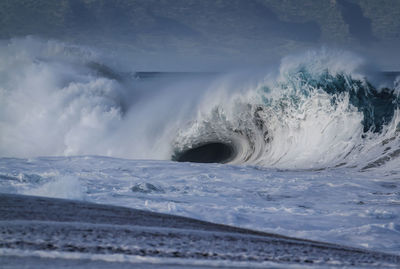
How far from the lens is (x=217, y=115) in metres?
15.6

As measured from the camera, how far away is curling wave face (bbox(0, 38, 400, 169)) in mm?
12141

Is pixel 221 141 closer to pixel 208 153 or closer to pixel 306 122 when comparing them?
pixel 208 153

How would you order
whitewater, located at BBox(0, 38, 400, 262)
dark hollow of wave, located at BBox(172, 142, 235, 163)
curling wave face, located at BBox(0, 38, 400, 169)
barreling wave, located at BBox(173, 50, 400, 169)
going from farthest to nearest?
dark hollow of wave, located at BBox(172, 142, 235, 163), curling wave face, located at BBox(0, 38, 400, 169), barreling wave, located at BBox(173, 50, 400, 169), whitewater, located at BBox(0, 38, 400, 262)

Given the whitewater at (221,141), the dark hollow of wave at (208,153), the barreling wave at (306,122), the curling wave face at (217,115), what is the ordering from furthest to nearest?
1. the dark hollow of wave at (208,153)
2. the curling wave face at (217,115)
3. the barreling wave at (306,122)
4. the whitewater at (221,141)

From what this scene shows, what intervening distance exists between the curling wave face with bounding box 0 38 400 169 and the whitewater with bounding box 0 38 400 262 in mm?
45

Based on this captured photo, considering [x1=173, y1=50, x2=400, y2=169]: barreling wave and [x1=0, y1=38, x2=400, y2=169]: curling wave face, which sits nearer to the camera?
[x1=173, y1=50, x2=400, y2=169]: barreling wave

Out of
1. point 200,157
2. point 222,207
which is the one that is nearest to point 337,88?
point 200,157

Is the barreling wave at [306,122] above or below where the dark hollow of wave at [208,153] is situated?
above

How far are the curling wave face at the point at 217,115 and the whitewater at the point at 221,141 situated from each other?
5cm

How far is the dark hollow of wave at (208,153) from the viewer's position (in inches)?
563

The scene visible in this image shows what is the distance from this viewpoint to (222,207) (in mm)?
5199

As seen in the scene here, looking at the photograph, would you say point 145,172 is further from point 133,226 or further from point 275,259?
point 275,259

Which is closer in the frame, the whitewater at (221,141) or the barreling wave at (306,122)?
the whitewater at (221,141)

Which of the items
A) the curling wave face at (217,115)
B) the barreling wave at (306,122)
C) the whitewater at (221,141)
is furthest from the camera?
the curling wave face at (217,115)
